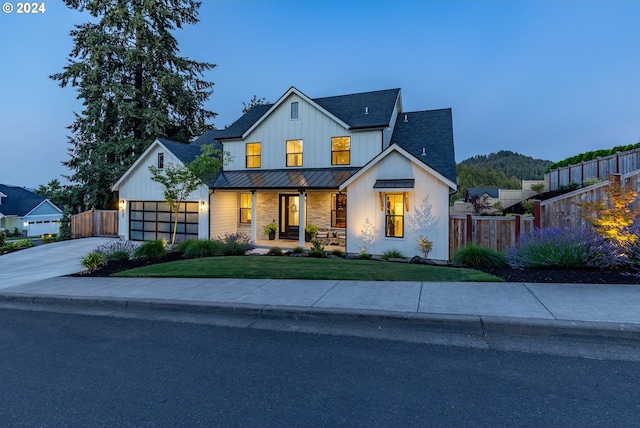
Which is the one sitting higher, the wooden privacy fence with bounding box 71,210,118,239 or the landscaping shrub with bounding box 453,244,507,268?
the wooden privacy fence with bounding box 71,210,118,239

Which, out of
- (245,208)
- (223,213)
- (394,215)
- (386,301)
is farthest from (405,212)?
(223,213)

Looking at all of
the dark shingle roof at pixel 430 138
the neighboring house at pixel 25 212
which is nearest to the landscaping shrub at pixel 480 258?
the dark shingle roof at pixel 430 138

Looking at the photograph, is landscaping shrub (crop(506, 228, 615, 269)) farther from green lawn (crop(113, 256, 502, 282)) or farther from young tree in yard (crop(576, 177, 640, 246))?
green lawn (crop(113, 256, 502, 282))

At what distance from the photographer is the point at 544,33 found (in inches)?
999

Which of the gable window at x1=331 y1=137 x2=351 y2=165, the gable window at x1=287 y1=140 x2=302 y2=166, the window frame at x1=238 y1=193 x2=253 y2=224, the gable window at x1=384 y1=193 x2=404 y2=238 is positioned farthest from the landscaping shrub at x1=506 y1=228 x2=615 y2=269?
the window frame at x1=238 y1=193 x2=253 y2=224

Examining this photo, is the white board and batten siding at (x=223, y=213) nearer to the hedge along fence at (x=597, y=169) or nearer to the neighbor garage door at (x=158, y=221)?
the neighbor garage door at (x=158, y=221)

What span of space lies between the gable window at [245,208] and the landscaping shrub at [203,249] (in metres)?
6.55

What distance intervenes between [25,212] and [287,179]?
47507 mm

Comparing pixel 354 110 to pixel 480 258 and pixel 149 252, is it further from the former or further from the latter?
pixel 149 252

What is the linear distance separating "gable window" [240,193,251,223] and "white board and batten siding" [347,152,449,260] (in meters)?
7.23

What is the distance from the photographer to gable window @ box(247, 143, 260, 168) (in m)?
18.7

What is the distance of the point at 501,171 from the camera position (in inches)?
2891

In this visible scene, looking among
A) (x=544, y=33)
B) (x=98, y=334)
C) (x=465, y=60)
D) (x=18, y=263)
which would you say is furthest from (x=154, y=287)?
(x=465, y=60)

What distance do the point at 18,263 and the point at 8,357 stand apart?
11.6m
